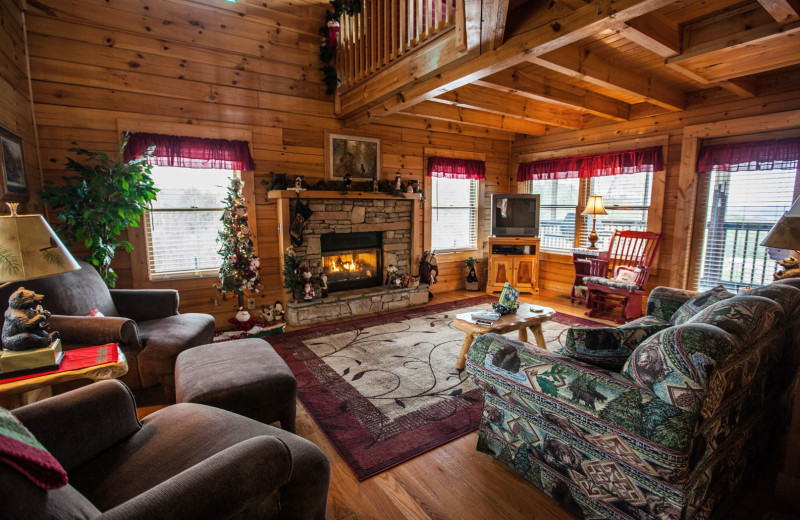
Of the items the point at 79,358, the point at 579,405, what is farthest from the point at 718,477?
the point at 79,358

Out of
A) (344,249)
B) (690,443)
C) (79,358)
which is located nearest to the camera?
(690,443)

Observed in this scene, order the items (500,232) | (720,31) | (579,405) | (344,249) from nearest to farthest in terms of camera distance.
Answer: (579,405), (720,31), (344,249), (500,232)

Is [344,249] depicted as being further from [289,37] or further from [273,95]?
[289,37]

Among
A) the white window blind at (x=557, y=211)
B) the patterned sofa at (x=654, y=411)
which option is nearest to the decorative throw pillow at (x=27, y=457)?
the patterned sofa at (x=654, y=411)

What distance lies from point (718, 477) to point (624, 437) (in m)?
0.55

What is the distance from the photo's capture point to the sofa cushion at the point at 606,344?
1592 mm

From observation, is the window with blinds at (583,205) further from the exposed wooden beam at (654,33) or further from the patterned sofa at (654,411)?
the patterned sofa at (654,411)

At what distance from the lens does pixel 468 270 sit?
20.1 feet

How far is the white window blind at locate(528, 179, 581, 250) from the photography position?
564 centimetres

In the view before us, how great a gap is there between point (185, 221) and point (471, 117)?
362 centimetres

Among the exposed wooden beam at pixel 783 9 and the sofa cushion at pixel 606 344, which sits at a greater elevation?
the exposed wooden beam at pixel 783 9

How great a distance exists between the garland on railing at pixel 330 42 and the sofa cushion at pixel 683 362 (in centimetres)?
419

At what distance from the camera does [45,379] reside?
1.66m

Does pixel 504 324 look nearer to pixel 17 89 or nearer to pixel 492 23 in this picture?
pixel 492 23
